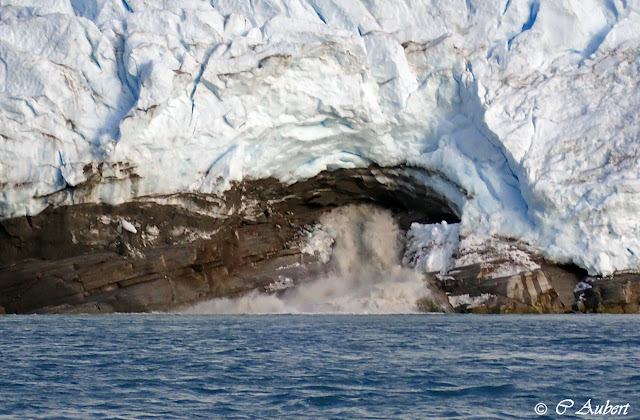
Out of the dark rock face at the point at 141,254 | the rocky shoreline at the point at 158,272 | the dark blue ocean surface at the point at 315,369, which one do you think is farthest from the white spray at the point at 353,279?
the dark blue ocean surface at the point at 315,369

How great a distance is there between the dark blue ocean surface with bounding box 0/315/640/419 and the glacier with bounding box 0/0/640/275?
5.67 metres

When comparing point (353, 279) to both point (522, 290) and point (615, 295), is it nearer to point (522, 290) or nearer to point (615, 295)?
point (522, 290)

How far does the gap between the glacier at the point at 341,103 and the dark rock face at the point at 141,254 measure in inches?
22.2

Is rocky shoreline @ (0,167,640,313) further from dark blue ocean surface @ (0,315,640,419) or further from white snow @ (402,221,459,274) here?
dark blue ocean surface @ (0,315,640,419)

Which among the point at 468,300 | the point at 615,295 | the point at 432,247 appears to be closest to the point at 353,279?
the point at 432,247

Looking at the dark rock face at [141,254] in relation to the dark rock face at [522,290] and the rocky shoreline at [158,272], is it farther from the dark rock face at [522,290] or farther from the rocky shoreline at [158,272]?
the dark rock face at [522,290]

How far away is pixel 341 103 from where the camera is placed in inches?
1086

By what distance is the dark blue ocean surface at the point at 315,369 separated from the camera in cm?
1108

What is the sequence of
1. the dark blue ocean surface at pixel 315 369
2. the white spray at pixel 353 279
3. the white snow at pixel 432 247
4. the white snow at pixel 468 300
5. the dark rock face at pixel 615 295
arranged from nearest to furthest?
the dark blue ocean surface at pixel 315 369, the dark rock face at pixel 615 295, the white snow at pixel 468 300, the white spray at pixel 353 279, the white snow at pixel 432 247

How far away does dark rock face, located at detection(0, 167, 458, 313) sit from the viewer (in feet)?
84.8

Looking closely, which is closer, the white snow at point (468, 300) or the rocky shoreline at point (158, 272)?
the rocky shoreline at point (158, 272)

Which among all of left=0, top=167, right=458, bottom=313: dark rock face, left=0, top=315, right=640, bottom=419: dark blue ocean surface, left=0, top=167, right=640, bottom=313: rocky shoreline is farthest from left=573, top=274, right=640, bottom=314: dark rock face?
left=0, top=167, right=458, bottom=313: dark rock face

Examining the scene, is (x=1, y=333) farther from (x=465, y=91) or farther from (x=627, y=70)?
(x=627, y=70)

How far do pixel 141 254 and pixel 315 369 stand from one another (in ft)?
44.3
